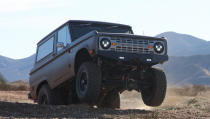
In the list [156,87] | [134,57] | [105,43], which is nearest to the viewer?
[105,43]

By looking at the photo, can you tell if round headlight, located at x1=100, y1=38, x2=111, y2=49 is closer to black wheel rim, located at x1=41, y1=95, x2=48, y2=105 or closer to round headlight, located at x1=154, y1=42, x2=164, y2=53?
round headlight, located at x1=154, y1=42, x2=164, y2=53

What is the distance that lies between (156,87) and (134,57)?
95cm

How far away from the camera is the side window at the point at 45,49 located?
488 inches

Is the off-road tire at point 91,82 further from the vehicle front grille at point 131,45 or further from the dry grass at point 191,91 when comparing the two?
the dry grass at point 191,91

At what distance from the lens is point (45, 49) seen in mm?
12812

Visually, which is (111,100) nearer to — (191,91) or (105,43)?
(105,43)

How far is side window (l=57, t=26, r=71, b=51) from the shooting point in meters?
11.2

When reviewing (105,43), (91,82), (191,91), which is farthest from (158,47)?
(191,91)

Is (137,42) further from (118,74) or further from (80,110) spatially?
(80,110)

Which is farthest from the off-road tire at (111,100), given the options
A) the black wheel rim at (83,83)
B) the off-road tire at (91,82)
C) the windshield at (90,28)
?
the off-road tire at (91,82)

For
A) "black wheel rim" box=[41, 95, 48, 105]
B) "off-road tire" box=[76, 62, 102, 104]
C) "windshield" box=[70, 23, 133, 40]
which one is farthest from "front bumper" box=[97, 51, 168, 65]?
"black wheel rim" box=[41, 95, 48, 105]

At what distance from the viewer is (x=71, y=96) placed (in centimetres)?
1177

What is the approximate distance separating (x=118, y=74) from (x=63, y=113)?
211cm

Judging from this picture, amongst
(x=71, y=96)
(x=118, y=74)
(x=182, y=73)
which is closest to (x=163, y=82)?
(x=118, y=74)
